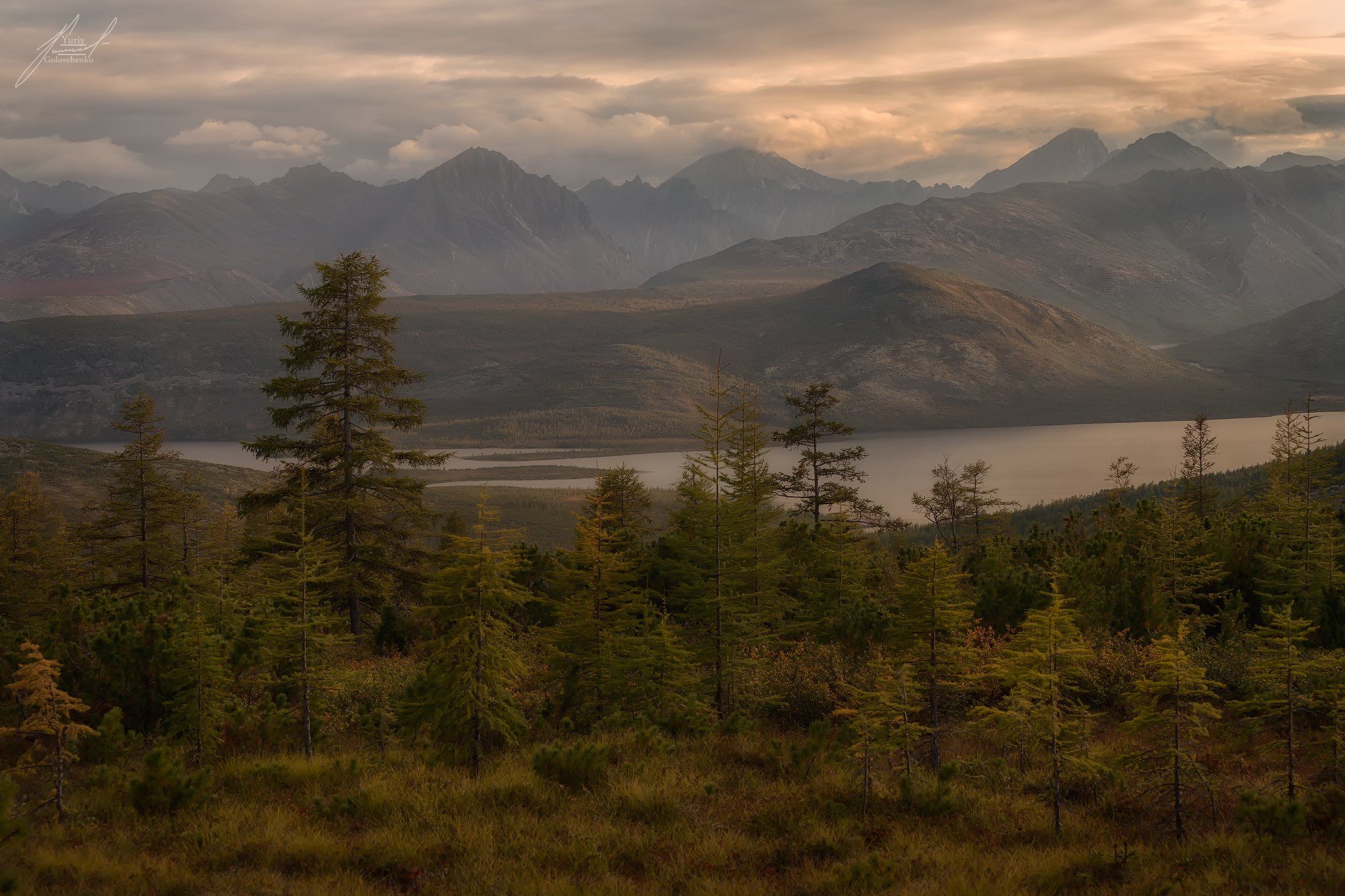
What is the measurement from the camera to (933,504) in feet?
249

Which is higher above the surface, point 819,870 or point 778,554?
point 778,554

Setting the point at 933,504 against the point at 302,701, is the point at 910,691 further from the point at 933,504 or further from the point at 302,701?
the point at 933,504

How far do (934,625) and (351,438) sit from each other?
22.9 metres

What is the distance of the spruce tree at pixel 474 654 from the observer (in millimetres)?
15766

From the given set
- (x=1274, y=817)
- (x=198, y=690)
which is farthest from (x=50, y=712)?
(x=1274, y=817)

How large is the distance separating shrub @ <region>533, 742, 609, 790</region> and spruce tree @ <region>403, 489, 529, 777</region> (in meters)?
1.32

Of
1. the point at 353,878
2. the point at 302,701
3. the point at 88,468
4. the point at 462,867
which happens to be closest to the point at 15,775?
the point at 302,701

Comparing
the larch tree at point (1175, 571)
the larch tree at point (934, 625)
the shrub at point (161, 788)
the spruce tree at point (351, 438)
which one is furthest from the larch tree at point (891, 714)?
the spruce tree at point (351, 438)

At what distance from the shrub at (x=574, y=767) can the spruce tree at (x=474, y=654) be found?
1.32 metres

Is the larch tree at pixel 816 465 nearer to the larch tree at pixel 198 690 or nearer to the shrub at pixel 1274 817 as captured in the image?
the larch tree at pixel 198 690

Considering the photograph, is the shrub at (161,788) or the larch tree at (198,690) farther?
the larch tree at (198,690)

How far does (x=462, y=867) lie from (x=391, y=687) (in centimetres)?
915

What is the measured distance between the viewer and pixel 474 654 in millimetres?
15828

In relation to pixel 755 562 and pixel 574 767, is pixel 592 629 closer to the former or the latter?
pixel 574 767
